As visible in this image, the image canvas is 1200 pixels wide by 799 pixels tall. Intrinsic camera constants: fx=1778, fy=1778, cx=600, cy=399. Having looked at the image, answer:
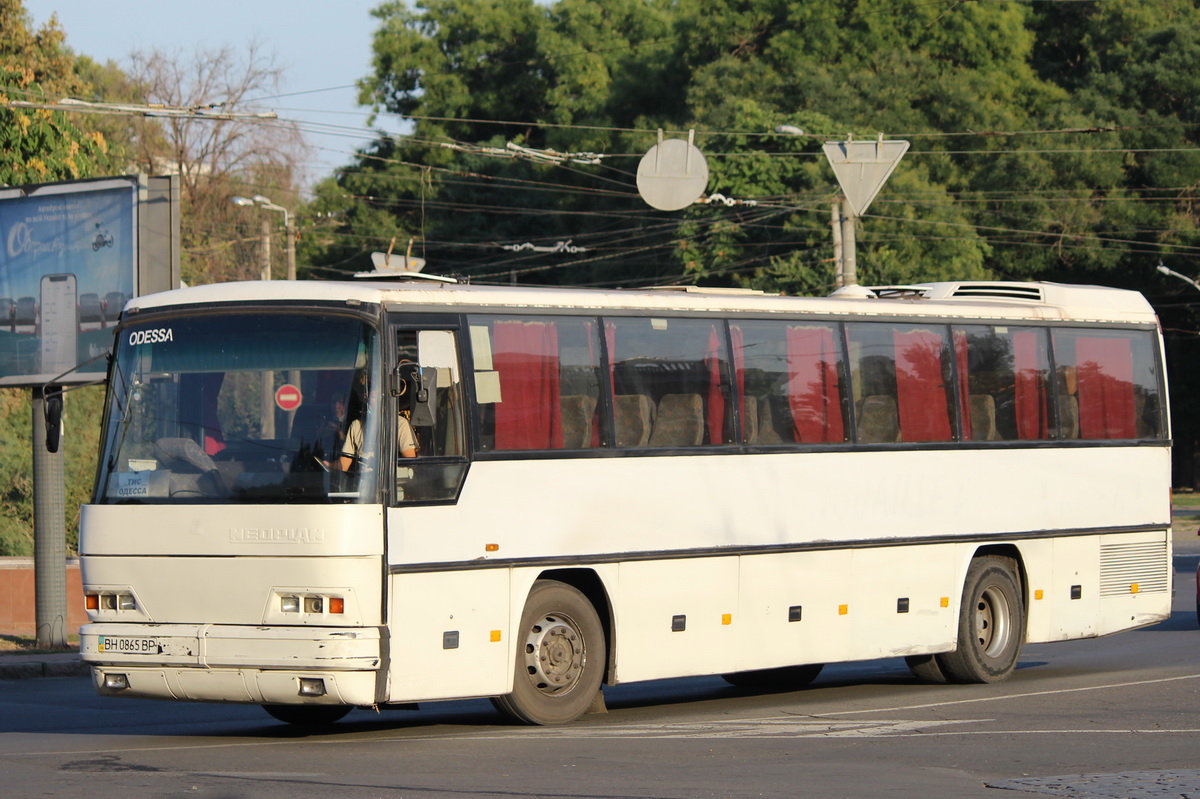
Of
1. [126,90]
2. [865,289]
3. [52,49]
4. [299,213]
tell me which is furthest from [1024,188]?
[865,289]

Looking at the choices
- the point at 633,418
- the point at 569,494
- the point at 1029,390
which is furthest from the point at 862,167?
the point at 569,494

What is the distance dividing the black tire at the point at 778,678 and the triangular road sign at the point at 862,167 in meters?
9.99

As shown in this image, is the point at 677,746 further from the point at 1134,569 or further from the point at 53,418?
the point at 1134,569

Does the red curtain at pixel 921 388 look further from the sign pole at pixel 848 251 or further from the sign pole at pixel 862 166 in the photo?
the sign pole at pixel 848 251

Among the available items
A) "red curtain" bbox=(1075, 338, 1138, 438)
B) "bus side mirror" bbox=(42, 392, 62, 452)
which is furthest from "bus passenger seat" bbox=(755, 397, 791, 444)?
"bus side mirror" bbox=(42, 392, 62, 452)

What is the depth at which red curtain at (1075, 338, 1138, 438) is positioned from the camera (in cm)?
1672

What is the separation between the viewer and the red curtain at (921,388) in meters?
15.1

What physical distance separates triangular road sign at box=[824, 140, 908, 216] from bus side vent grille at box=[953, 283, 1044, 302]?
720cm

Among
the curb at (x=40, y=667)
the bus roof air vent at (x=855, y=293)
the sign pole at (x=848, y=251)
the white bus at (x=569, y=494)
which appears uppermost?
the sign pole at (x=848, y=251)

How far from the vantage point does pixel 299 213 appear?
5931 centimetres

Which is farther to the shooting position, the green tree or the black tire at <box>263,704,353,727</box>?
the green tree

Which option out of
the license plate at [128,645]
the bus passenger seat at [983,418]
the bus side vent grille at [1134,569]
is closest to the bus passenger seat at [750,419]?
the bus passenger seat at [983,418]

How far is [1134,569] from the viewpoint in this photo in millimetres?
16875

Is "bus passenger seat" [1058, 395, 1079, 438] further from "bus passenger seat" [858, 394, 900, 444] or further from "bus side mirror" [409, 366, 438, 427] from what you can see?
"bus side mirror" [409, 366, 438, 427]
